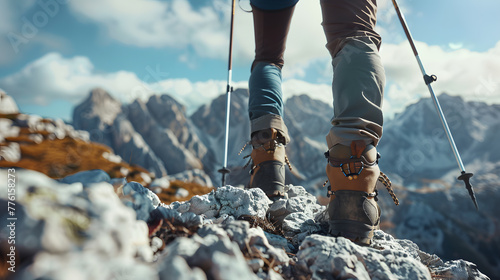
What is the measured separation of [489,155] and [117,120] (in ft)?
401

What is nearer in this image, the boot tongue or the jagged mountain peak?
the boot tongue

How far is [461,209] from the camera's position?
61844 millimetres

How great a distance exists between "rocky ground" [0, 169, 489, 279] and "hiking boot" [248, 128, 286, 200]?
1.06m

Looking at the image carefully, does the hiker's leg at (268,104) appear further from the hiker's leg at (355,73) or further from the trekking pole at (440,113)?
the trekking pole at (440,113)

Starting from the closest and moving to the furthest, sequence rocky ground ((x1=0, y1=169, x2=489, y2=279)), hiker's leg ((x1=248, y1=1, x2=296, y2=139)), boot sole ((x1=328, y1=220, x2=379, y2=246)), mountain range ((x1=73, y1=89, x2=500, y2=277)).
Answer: rocky ground ((x1=0, y1=169, x2=489, y2=279))
boot sole ((x1=328, y1=220, x2=379, y2=246))
hiker's leg ((x1=248, y1=1, x2=296, y2=139))
mountain range ((x1=73, y1=89, x2=500, y2=277))

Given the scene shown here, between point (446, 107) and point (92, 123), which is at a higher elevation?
point (446, 107)

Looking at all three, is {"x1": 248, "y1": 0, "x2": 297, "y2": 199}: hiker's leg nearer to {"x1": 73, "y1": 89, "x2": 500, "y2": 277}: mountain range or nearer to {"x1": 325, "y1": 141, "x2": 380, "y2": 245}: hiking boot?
{"x1": 325, "y1": 141, "x2": 380, "y2": 245}: hiking boot

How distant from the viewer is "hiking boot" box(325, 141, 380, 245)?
6.69 ft

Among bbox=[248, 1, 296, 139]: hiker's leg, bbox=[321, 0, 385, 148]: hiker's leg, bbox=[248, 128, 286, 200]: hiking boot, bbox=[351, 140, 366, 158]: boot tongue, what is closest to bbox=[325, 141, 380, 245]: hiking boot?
bbox=[351, 140, 366, 158]: boot tongue

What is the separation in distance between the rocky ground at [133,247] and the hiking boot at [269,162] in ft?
3.49

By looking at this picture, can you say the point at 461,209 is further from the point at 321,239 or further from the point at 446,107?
the point at 321,239

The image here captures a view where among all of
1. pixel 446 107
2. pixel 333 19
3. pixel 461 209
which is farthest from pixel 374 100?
pixel 446 107

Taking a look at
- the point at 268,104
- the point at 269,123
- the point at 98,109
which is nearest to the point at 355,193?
the point at 269,123

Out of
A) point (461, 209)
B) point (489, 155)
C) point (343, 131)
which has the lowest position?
point (343, 131)
